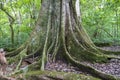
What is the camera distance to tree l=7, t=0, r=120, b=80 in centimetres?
679

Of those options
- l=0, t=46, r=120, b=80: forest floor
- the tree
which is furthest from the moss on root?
the tree

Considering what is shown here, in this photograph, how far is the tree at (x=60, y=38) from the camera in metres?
→ 6.79

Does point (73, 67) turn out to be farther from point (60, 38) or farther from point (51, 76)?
point (60, 38)

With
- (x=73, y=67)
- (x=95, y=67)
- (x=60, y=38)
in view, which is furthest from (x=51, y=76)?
(x=60, y=38)

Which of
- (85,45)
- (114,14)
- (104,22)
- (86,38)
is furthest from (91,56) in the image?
(114,14)

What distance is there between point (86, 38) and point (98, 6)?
30.7 feet

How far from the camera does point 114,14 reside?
15945 millimetres

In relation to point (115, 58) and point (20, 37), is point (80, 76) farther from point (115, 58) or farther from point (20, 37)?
point (20, 37)

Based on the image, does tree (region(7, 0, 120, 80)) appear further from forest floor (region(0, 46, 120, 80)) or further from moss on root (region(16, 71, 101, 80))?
moss on root (region(16, 71, 101, 80))

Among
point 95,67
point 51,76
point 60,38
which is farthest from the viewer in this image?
point 60,38

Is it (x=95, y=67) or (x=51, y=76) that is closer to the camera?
(x=51, y=76)

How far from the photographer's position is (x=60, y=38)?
282 inches

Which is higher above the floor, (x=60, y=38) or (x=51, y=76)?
(x=60, y=38)

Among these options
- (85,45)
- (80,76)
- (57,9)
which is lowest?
(80,76)
